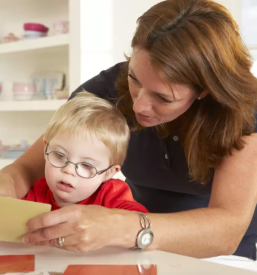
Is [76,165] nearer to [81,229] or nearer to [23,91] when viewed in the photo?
[81,229]

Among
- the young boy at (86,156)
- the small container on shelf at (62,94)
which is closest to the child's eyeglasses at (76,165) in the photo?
the young boy at (86,156)

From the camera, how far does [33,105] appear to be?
9.77 ft

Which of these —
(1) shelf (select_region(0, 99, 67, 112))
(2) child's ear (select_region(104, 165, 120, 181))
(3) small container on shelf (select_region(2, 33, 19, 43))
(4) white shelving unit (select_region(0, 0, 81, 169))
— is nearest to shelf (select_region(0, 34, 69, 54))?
(4) white shelving unit (select_region(0, 0, 81, 169))

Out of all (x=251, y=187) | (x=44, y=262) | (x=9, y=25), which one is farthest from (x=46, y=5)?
(x=44, y=262)

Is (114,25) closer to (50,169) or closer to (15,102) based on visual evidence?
(15,102)

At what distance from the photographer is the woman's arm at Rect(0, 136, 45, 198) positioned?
A: 1227 millimetres

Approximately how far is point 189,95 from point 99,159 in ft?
1.03

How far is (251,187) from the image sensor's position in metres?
1.25

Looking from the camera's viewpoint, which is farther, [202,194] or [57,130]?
[202,194]

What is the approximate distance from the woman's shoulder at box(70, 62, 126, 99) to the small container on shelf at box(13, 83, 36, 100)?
1.51 m

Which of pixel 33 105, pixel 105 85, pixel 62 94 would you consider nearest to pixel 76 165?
pixel 105 85

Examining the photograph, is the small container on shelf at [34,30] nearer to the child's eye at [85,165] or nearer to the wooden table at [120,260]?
the child's eye at [85,165]

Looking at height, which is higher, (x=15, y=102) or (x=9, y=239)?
(x=9, y=239)

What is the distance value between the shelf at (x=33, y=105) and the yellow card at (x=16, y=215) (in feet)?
6.29
